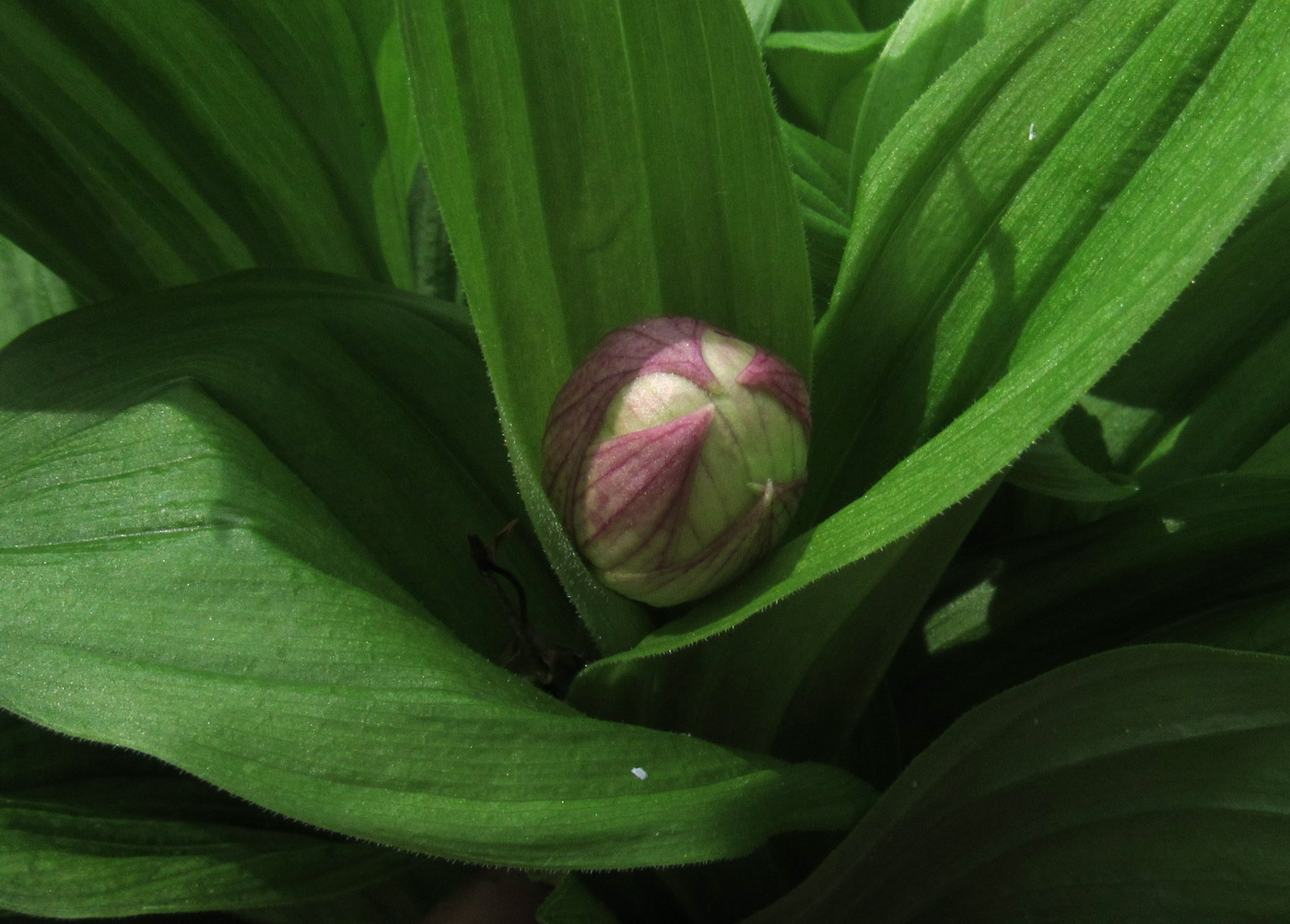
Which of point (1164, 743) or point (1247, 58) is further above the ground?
point (1247, 58)

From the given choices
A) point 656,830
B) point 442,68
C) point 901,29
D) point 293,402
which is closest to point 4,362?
point 293,402

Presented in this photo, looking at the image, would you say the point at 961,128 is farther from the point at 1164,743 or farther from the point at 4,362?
the point at 4,362

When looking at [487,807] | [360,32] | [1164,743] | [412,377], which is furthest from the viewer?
[360,32]

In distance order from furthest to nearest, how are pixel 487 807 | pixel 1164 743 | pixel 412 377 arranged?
pixel 412 377
pixel 1164 743
pixel 487 807

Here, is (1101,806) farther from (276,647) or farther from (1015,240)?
(276,647)

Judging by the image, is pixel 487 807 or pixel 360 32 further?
pixel 360 32

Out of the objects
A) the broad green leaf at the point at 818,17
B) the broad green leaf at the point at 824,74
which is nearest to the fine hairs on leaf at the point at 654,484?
the broad green leaf at the point at 824,74

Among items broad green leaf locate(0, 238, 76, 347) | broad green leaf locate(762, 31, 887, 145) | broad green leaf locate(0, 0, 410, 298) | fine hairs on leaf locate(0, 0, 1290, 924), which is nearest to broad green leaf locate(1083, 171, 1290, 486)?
fine hairs on leaf locate(0, 0, 1290, 924)
